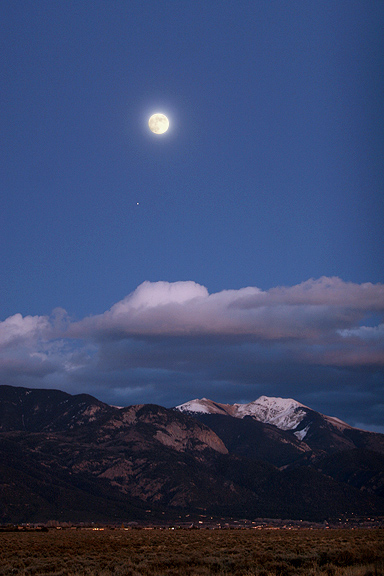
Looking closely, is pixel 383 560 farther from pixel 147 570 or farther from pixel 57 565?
pixel 57 565

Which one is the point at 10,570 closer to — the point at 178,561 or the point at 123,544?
the point at 178,561

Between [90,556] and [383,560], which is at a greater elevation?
[383,560]

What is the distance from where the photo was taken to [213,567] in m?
34.1

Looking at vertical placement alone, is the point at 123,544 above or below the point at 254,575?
below

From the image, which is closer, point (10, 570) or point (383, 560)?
point (383, 560)

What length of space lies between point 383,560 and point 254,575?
28.5ft

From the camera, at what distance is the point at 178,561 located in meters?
37.9

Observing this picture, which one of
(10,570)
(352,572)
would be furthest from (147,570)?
(352,572)

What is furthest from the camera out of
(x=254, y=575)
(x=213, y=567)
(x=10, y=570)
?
(x=10, y=570)

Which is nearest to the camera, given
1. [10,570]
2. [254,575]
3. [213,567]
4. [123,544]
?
[254,575]

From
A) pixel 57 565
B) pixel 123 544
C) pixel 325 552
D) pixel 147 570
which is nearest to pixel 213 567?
pixel 147 570

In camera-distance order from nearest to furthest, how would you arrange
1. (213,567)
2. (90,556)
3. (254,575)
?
(254,575) → (213,567) → (90,556)

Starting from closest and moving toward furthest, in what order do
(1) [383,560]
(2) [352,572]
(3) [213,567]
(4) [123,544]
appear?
1. (2) [352,572]
2. (1) [383,560]
3. (3) [213,567]
4. (4) [123,544]

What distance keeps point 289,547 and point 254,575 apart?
19922 millimetres
